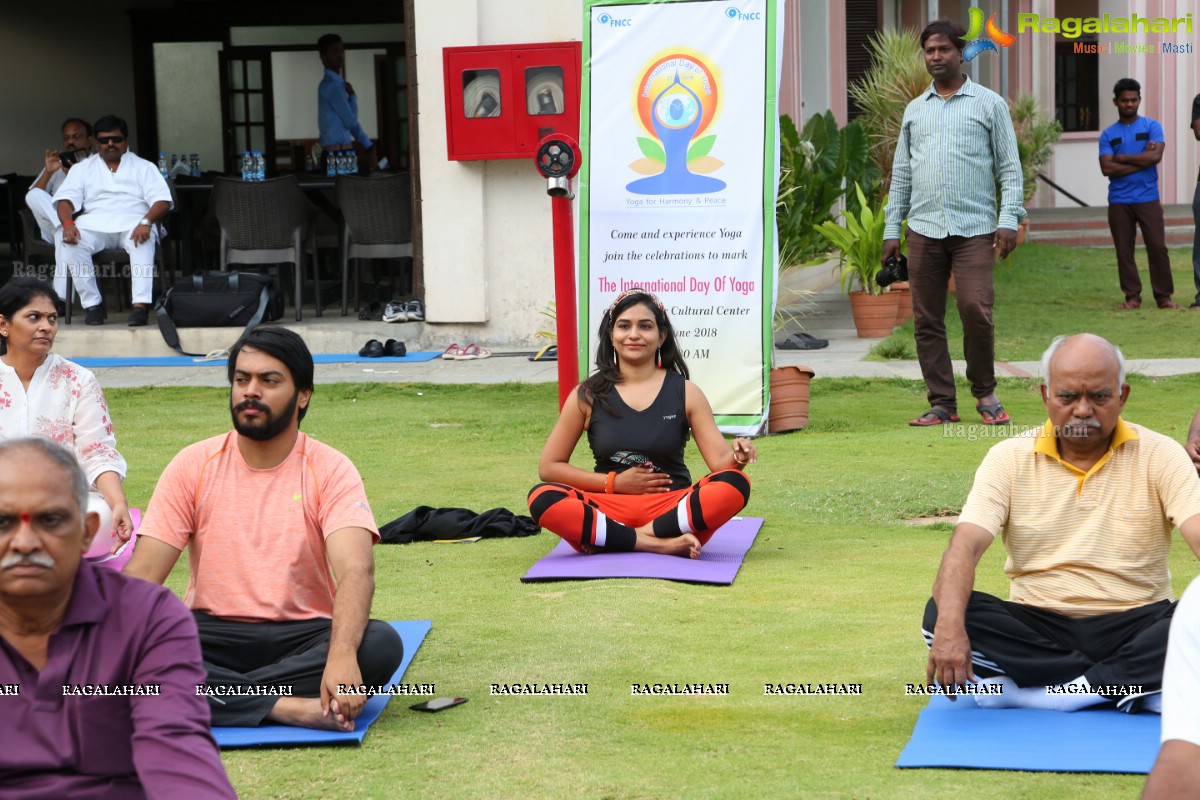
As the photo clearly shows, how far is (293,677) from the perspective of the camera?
13.0 ft

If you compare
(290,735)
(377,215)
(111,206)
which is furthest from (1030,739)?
(111,206)

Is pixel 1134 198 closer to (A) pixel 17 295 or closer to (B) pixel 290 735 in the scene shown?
(A) pixel 17 295

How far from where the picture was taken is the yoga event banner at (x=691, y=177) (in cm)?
830

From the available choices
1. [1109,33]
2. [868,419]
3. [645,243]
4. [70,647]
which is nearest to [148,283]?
[645,243]

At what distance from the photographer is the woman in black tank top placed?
573 cm

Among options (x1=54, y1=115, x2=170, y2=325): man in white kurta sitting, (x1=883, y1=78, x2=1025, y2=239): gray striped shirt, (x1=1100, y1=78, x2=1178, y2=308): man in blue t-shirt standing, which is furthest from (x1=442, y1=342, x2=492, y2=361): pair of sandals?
(x1=1100, y1=78, x2=1178, y2=308): man in blue t-shirt standing

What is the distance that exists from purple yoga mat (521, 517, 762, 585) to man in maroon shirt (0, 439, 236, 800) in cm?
295

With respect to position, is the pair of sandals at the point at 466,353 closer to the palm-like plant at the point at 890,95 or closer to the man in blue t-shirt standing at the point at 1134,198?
the palm-like plant at the point at 890,95

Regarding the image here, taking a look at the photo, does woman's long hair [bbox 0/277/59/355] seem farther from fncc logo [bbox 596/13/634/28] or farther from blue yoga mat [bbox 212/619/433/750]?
fncc logo [bbox 596/13/634/28]

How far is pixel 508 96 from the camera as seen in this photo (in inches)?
444

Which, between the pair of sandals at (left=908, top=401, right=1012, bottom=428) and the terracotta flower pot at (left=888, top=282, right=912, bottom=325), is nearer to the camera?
the pair of sandals at (left=908, top=401, right=1012, bottom=428)

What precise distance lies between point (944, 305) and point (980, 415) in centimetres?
65

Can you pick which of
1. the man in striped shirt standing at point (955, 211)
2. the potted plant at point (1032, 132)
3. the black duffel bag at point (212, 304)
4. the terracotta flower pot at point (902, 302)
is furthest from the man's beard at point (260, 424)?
the potted plant at point (1032, 132)

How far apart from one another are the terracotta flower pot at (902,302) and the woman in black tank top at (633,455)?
258 inches
